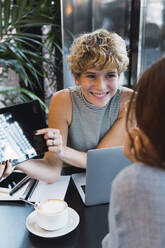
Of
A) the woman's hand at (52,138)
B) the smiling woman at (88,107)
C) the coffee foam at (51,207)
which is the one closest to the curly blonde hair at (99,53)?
the smiling woman at (88,107)

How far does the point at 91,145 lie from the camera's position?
143 centimetres

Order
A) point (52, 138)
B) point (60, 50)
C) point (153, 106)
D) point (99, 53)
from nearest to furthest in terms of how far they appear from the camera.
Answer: point (153, 106) < point (52, 138) < point (99, 53) < point (60, 50)

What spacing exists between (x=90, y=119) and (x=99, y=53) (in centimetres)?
34

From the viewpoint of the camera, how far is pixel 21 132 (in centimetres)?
98

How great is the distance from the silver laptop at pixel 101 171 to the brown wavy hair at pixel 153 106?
0.37 metres

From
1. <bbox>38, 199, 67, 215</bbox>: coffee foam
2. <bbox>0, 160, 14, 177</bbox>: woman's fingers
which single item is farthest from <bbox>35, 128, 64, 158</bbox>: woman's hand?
<bbox>38, 199, 67, 215</bbox>: coffee foam

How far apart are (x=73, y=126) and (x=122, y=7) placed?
1348 millimetres

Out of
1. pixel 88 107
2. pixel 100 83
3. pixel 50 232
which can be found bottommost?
pixel 50 232

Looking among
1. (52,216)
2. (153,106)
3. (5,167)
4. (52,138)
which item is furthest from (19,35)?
(153,106)

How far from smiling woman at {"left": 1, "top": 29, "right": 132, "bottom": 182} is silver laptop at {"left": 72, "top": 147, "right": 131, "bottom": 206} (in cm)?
24

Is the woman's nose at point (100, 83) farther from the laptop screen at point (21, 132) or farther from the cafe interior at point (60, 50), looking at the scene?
the laptop screen at point (21, 132)

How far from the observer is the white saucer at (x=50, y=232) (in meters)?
0.80

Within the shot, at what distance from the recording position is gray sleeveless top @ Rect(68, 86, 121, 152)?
1.41 m

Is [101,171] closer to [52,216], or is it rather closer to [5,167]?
[52,216]
